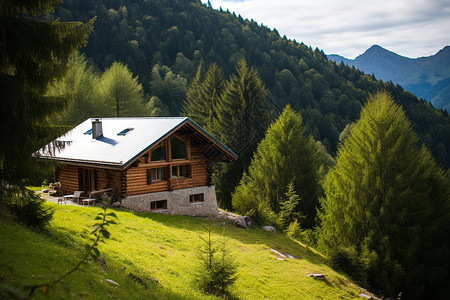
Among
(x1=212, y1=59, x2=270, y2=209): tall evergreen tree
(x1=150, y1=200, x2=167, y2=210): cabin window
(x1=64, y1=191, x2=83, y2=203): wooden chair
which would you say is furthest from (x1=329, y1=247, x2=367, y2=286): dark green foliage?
(x1=212, y1=59, x2=270, y2=209): tall evergreen tree

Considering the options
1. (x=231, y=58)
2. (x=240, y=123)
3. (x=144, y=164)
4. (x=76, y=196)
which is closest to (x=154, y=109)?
(x=240, y=123)

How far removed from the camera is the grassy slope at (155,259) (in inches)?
392

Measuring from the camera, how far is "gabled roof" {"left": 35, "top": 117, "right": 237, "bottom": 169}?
23.0m

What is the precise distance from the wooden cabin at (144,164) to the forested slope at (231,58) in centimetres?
4989

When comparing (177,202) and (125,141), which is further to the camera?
(177,202)

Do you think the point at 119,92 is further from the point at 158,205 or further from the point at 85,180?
the point at 158,205

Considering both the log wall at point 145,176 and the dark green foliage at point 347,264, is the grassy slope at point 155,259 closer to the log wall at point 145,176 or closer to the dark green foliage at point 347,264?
the dark green foliage at point 347,264

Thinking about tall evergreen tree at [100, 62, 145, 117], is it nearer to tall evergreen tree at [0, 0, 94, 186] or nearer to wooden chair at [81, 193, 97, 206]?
wooden chair at [81, 193, 97, 206]

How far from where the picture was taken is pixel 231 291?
1391 centimetres

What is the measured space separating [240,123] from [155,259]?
28806 millimetres

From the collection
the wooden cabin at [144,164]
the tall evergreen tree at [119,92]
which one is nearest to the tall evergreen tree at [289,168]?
the wooden cabin at [144,164]

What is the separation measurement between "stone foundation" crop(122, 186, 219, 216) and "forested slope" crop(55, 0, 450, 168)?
5079 centimetres

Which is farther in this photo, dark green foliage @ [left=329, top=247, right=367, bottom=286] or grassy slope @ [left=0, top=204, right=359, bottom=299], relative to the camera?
dark green foliage @ [left=329, top=247, right=367, bottom=286]

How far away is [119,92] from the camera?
49.6 metres
